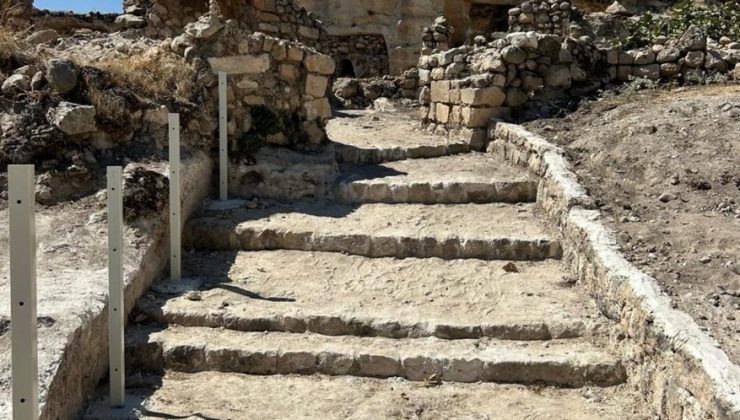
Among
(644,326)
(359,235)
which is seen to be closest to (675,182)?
(644,326)

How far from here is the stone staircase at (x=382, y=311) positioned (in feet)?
13.9

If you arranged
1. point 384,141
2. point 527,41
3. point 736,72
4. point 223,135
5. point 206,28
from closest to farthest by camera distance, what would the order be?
1. point 223,135
2. point 206,28
3. point 736,72
4. point 527,41
5. point 384,141

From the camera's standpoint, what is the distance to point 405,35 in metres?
20.2

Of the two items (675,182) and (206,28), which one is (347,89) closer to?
(206,28)

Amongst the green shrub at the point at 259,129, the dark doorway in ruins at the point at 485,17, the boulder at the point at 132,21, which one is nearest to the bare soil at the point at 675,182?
the green shrub at the point at 259,129

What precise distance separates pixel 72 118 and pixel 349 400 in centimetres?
342

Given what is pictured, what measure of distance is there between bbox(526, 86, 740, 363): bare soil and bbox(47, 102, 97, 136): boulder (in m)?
4.30

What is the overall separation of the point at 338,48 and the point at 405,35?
2.01m

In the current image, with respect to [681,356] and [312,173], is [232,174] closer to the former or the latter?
[312,173]

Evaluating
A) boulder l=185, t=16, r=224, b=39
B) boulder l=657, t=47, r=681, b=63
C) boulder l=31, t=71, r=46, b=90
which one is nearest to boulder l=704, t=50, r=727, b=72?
boulder l=657, t=47, r=681, b=63

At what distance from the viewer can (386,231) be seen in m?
6.08

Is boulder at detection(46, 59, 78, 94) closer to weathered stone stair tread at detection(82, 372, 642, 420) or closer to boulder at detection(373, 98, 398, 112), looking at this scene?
weathered stone stair tread at detection(82, 372, 642, 420)

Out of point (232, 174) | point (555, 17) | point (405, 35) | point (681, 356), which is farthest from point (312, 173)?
point (405, 35)

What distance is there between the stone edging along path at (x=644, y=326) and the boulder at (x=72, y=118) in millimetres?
4048
